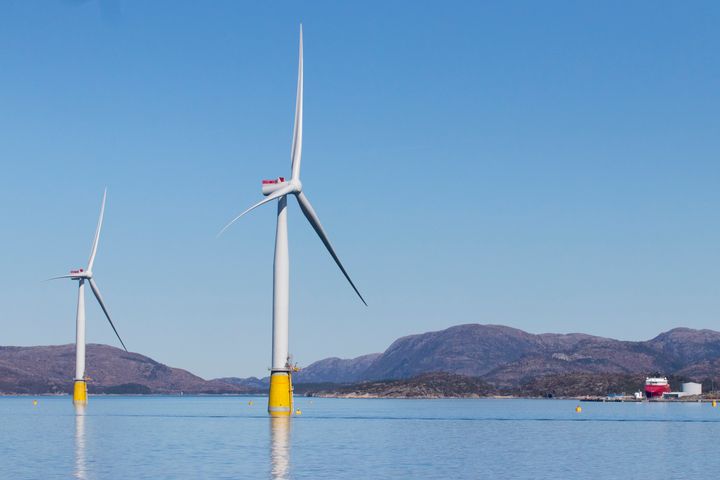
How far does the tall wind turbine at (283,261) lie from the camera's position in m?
152

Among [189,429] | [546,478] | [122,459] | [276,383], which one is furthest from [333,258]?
[546,478]

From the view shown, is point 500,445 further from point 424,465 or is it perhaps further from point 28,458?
point 28,458

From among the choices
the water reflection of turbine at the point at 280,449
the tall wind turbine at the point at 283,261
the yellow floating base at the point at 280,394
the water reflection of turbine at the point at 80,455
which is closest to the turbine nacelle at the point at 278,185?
Result: the tall wind turbine at the point at 283,261

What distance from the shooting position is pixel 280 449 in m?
116

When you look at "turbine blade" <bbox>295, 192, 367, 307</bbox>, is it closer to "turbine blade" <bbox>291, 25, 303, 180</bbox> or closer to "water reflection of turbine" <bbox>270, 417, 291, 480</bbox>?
"turbine blade" <bbox>291, 25, 303, 180</bbox>

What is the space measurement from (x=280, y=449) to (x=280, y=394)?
44881 millimetres

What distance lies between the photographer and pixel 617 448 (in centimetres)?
12662

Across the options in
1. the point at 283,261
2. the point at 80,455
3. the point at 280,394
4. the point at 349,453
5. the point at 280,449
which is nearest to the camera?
the point at 80,455

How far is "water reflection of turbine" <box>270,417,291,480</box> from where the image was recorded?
88.1m

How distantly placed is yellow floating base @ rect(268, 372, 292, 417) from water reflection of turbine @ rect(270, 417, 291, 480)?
2.46 metres

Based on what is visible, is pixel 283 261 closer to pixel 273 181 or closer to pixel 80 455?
pixel 273 181

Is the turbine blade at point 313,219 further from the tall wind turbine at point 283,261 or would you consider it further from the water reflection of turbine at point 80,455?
the water reflection of turbine at point 80,455

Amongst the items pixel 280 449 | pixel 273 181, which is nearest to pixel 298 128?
pixel 273 181

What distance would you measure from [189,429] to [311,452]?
64.0m
